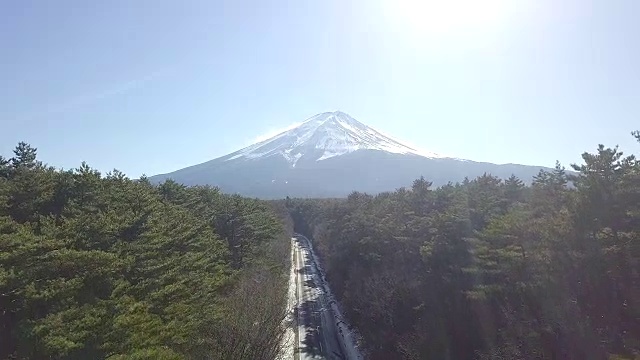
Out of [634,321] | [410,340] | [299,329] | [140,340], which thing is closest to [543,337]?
[634,321]

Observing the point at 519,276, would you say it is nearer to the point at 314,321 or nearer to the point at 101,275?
the point at 101,275

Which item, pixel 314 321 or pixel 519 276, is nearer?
pixel 519 276

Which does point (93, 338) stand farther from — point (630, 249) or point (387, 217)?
point (387, 217)

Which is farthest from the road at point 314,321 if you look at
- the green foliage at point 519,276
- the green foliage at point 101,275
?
the green foliage at point 101,275

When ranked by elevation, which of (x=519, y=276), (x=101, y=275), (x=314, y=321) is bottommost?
(x=314, y=321)

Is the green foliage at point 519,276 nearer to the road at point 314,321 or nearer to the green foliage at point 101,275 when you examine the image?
the road at point 314,321

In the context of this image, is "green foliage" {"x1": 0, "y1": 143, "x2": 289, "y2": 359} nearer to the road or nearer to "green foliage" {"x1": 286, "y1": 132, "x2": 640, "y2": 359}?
the road

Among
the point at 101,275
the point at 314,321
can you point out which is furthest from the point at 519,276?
the point at 314,321
